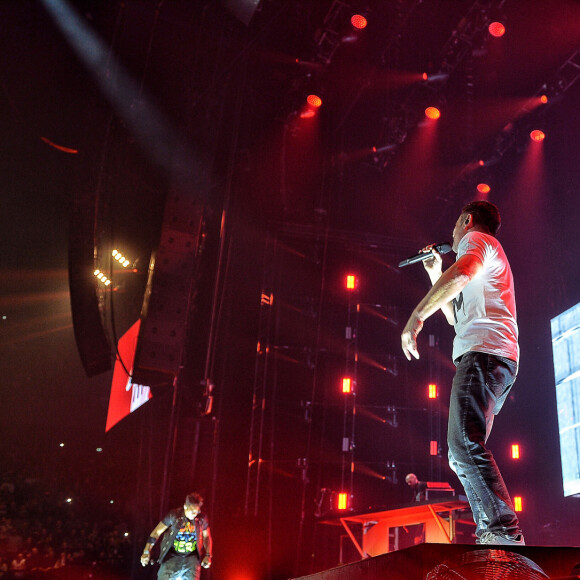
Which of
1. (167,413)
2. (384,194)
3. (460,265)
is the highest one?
(384,194)

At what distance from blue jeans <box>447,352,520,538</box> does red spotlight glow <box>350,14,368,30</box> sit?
6.71 metres

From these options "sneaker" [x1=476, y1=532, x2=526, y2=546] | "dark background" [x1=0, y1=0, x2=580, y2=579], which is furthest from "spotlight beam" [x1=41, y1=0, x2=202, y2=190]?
"sneaker" [x1=476, y1=532, x2=526, y2=546]

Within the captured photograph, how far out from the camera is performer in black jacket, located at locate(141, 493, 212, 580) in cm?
613

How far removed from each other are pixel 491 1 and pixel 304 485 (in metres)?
7.90

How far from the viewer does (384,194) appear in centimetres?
1084

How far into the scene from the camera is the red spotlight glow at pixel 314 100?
930 centimetres

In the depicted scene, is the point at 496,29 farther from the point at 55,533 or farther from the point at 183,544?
the point at 55,533

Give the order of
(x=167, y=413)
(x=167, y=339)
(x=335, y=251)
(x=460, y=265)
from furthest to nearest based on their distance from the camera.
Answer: (x=335, y=251) → (x=167, y=413) → (x=167, y=339) → (x=460, y=265)

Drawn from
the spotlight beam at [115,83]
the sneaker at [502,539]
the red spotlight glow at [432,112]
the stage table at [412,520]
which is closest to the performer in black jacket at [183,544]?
the stage table at [412,520]

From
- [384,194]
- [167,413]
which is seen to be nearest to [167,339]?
[167,413]

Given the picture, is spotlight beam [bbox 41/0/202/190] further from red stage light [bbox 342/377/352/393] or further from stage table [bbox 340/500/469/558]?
stage table [bbox 340/500/469/558]

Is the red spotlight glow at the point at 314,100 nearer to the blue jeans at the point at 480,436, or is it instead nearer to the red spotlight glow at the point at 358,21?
the red spotlight glow at the point at 358,21

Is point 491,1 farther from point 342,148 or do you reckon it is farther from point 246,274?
point 246,274

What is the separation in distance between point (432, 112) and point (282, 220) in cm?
327
